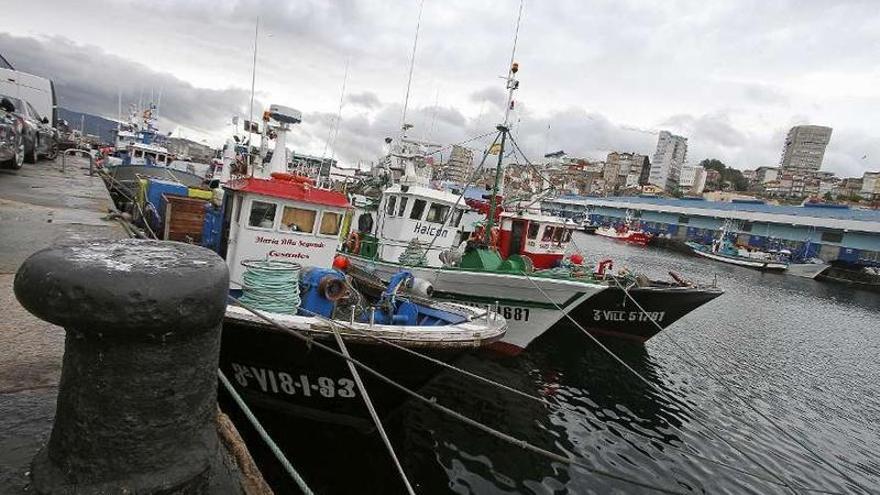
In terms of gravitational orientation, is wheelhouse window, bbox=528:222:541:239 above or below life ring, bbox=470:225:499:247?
above

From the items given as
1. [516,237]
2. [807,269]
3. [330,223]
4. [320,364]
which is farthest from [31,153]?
[807,269]

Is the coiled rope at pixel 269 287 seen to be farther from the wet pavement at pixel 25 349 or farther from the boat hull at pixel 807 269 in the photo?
the boat hull at pixel 807 269

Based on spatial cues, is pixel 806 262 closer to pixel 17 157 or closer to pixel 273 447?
pixel 273 447

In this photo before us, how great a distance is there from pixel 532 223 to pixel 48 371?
1436 centimetres

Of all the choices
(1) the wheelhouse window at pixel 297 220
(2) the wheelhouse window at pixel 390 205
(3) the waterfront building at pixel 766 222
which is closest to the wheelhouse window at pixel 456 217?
(2) the wheelhouse window at pixel 390 205

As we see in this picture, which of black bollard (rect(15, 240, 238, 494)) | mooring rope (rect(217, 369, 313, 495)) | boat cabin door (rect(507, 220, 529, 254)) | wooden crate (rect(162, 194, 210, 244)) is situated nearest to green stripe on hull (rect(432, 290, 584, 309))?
boat cabin door (rect(507, 220, 529, 254))

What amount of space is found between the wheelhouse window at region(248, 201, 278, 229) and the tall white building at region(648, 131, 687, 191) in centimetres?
17107

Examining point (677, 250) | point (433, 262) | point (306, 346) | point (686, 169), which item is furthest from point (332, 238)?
point (686, 169)

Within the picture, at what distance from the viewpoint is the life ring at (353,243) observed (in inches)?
588

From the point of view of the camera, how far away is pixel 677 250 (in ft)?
224

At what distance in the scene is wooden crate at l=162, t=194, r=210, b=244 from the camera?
1056 centimetres

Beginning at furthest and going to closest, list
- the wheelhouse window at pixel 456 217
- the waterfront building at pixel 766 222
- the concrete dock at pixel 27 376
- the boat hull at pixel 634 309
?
the waterfront building at pixel 766 222
the wheelhouse window at pixel 456 217
the boat hull at pixel 634 309
the concrete dock at pixel 27 376

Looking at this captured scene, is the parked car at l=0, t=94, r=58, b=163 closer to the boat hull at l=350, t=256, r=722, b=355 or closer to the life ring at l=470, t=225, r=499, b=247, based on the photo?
the boat hull at l=350, t=256, r=722, b=355

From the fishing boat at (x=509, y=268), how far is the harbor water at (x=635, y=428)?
1263mm
